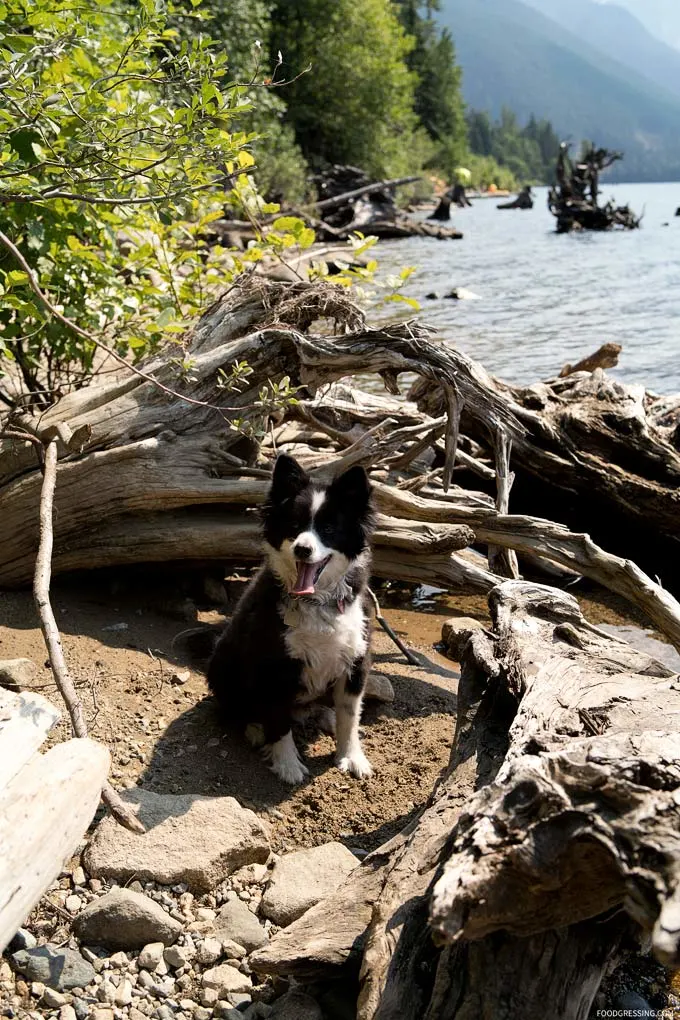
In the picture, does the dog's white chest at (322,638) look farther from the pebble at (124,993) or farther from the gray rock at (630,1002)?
the gray rock at (630,1002)

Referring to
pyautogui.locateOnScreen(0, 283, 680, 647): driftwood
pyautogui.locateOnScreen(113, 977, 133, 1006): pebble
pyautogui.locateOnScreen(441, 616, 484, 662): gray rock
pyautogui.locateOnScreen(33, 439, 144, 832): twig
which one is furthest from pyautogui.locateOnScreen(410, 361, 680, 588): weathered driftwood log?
pyautogui.locateOnScreen(113, 977, 133, 1006): pebble

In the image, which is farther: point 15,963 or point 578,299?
point 578,299

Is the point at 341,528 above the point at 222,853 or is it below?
above

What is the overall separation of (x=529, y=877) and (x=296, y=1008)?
1140mm

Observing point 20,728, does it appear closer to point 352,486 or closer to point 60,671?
point 60,671

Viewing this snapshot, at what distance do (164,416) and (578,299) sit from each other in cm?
1719

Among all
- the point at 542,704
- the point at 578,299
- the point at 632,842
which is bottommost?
the point at 578,299

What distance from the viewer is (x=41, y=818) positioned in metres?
2.64

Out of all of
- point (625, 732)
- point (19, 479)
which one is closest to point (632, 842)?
point (625, 732)

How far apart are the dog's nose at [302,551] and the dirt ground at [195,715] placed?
1230mm

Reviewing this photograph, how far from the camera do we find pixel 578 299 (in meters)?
21.3

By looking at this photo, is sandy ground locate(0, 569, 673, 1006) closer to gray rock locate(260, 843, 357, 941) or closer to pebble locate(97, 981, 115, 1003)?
gray rock locate(260, 843, 357, 941)

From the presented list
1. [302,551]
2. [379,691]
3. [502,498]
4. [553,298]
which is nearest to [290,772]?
[379,691]

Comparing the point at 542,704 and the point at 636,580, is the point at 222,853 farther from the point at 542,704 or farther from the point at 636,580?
the point at 636,580
